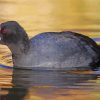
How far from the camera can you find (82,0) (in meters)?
17.8

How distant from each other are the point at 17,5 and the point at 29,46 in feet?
15.5

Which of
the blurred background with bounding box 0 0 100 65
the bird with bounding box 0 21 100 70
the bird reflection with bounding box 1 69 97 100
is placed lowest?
the bird reflection with bounding box 1 69 97 100

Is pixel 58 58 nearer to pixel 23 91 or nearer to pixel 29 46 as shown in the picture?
pixel 29 46

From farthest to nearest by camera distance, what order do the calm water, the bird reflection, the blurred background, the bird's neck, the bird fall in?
1. the blurred background
2. the bird's neck
3. the bird
4. the bird reflection
5. the calm water

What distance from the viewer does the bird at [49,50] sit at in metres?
12.5

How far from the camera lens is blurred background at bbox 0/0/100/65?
15.4 m

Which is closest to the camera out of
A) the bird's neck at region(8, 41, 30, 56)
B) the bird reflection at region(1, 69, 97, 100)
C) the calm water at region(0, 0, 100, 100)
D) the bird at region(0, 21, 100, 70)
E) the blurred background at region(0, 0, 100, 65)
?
the calm water at region(0, 0, 100, 100)

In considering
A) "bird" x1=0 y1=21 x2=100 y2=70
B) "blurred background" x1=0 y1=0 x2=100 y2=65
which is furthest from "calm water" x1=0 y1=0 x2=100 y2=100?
"bird" x1=0 y1=21 x2=100 y2=70

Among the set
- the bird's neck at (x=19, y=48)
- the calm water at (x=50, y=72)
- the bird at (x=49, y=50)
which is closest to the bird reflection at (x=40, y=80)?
the calm water at (x=50, y=72)

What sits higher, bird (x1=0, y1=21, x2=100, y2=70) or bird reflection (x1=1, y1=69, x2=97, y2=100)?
bird (x1=0, y1=21, x2=100, y2=70)

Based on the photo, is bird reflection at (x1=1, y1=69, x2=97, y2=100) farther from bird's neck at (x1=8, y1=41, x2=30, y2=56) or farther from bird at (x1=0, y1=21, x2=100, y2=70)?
bird's neck at (x1=8, y1=41, x2=30, y2=56)

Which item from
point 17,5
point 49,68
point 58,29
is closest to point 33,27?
point 58,29

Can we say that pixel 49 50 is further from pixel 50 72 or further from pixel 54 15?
pixel 54 15

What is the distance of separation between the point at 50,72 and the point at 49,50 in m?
0.40
